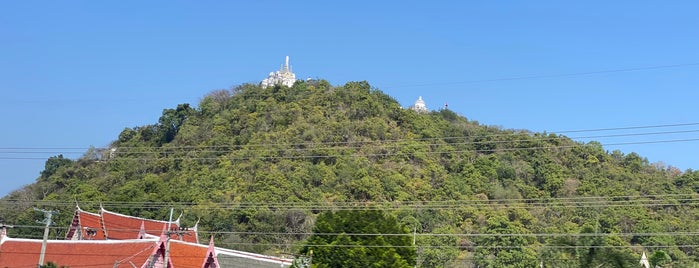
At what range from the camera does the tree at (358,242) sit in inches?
1292

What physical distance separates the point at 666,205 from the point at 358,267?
34.4 m

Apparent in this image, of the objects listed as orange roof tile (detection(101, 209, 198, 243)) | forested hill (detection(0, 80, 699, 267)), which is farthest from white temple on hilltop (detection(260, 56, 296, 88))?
orange roof tile (detection(101, 209, 198, 243))

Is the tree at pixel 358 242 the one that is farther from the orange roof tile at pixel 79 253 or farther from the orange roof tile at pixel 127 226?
the orange roof tile at pixel 79 253

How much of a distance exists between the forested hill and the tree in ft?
38.9

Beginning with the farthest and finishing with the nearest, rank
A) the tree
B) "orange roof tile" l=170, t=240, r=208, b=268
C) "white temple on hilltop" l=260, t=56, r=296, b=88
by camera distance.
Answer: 1. "white temple on hilltop" l=260, t=56, r=296, b=88
2. the tree
3. "orange roof tile" l=170, t=240, r=208, b=268

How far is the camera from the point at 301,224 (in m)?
54.8

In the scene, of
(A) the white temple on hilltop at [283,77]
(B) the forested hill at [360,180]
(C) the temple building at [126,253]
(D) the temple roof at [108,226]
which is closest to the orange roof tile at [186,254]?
(C) the temple building at [126,253]

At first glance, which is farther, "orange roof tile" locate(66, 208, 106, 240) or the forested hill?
the forested hill

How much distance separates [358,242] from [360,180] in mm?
→ 24787

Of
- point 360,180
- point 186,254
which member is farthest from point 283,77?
point 186,254

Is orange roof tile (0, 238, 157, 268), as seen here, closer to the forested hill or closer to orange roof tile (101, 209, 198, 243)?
orange roof tile (101, 209, 198, 243)

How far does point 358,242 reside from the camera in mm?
33500

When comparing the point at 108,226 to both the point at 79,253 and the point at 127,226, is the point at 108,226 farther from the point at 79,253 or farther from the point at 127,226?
the point at 79,253

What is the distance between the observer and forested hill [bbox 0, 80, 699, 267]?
173ft
